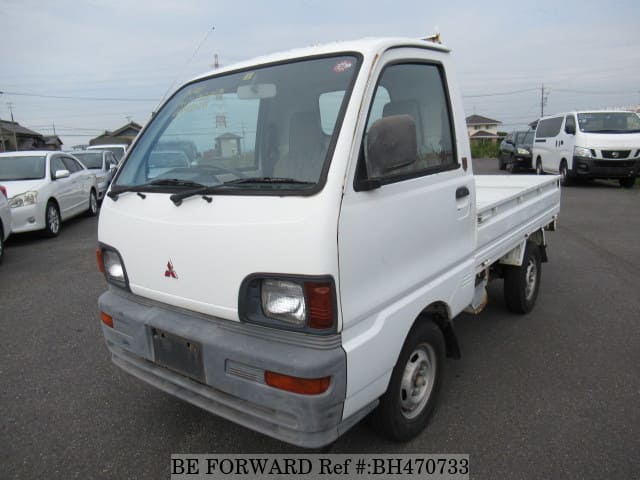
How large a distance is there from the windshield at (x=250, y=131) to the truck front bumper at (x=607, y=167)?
13193 millimetres

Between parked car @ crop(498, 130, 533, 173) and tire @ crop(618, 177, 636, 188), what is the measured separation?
4489 millimetres

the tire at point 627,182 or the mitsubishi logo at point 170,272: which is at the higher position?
the mitsubishi logo at point 170,272

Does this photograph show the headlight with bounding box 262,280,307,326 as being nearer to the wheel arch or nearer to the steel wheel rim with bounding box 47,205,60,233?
the wheel arch

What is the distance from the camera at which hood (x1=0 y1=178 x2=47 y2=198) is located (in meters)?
8.37

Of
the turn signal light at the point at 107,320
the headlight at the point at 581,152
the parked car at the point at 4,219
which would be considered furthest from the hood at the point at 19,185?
the headlight at the point at 581,152

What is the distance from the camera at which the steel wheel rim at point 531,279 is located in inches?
180

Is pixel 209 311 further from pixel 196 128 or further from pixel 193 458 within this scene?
pixel 196 128

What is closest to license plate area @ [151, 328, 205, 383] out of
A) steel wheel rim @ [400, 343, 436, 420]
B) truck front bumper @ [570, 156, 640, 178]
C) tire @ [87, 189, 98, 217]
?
steel wheel rim @ [400, 343, 436, 420]

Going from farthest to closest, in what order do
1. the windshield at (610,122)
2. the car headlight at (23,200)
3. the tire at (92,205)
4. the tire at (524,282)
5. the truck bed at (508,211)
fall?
the windshield at (610,122) < the tire at (92,205) < the car headlight at (23,200) < the tire at (524,282) < the truck bed at (508,211)

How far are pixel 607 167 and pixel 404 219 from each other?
13.4m

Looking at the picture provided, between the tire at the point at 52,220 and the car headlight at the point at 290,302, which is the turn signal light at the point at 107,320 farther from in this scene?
the tire at the point at 52,220

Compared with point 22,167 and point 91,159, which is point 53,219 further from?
point 91,159

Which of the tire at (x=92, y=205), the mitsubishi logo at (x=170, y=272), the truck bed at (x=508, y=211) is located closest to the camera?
the mitsubishi logo at (x=170, y=272)

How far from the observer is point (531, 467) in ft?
8.30
